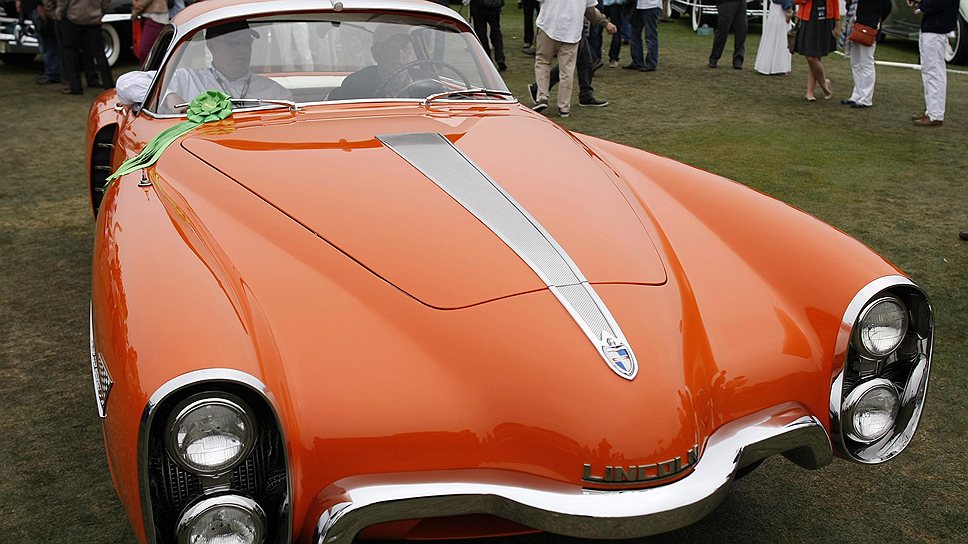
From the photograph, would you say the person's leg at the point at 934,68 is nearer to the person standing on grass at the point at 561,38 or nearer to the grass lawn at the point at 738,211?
the grass lawn at the point at 738,211

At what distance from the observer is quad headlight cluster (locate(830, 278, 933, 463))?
2.57m

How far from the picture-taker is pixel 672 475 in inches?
86.8

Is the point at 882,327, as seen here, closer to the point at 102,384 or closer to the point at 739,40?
the point at 102,384

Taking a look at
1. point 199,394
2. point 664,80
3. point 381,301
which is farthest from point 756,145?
point 199,394

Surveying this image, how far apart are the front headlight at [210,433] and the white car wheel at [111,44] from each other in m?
12.3

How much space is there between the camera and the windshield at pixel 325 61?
3.98m

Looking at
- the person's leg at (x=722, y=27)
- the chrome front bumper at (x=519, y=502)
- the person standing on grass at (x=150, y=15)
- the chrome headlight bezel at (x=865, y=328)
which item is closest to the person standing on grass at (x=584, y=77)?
the person's leg at (x=722, y=27)

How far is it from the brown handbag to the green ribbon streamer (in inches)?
322

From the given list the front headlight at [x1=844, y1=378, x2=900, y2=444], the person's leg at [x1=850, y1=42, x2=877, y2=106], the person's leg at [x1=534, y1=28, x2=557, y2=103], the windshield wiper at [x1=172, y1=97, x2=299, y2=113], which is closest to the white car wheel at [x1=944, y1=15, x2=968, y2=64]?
the person's leg at [x1=850, y1=42, x2=877, y2=106]

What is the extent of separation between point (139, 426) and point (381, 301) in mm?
707

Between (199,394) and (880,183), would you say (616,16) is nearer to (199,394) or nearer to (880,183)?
(880,183)

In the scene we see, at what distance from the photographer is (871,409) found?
8.54 feet

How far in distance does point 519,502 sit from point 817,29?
9736 millimetres

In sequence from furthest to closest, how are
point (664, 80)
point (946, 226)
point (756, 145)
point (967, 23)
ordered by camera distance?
point (967, 23) < point (664, 80) < point (756, 145) < point (946, 226)
